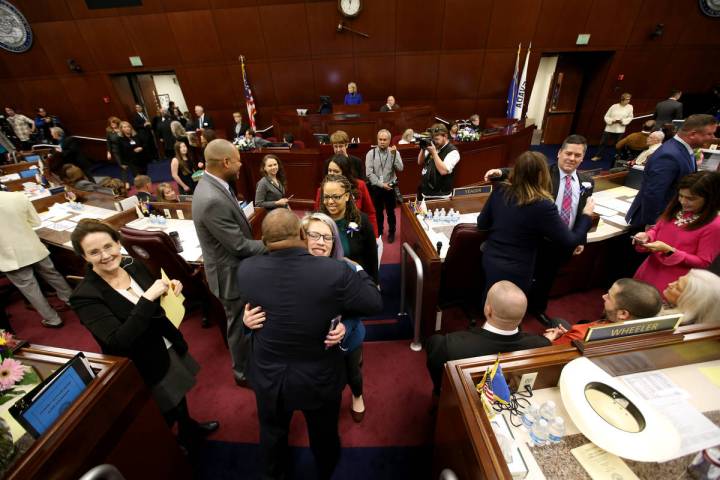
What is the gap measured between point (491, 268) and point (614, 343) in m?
0.91

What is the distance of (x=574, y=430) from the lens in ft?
3.91

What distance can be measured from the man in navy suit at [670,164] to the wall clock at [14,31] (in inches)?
514

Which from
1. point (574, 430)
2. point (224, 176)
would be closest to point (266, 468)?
point (574, 430)

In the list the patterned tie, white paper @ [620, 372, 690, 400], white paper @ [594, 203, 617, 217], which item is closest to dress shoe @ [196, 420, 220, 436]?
white paper @ [620, 372, 690, 400]

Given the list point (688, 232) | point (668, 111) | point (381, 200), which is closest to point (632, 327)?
point (688, 232)

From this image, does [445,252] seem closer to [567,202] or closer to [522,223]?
[522,223]

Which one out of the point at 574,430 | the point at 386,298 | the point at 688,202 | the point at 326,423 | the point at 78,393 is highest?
the point at 688,202

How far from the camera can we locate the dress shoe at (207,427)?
2078mm

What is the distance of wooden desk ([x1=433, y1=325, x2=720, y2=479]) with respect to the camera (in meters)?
1.08

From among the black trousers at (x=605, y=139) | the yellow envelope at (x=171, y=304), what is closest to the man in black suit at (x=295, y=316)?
the yellow envelope at (x=171, y=304)

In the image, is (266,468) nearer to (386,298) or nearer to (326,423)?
(326,423)

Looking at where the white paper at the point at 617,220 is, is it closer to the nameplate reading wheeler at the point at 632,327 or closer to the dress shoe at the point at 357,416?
the nameplate reading wheeler at the point at 632,327

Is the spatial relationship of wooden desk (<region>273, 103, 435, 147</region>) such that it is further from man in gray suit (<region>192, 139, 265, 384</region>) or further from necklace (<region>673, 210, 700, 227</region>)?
necklace (<region>673, 210, 700, 227</region>)

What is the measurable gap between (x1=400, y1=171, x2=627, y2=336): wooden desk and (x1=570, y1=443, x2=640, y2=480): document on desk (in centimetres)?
136
